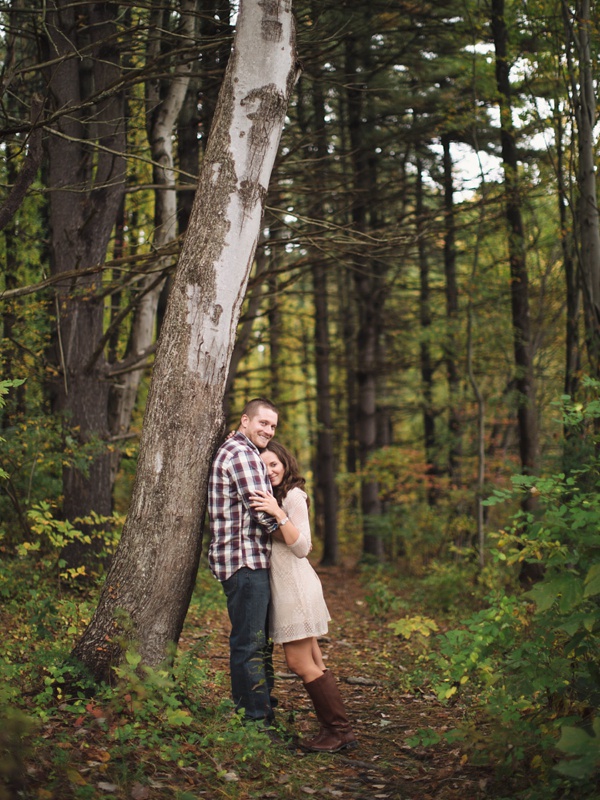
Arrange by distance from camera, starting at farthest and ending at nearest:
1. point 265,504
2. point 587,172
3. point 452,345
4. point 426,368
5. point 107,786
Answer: point 426,368, point 452,345, point 587,172, point 265,504, point 107,786

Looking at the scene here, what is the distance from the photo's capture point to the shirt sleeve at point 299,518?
15.8ft

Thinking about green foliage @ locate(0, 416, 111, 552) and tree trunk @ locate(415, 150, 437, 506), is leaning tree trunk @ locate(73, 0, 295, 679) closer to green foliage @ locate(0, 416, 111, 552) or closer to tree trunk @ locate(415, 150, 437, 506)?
green foliage @ locate(0, 416, 111, 552)

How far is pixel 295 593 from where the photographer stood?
4871 millimetres

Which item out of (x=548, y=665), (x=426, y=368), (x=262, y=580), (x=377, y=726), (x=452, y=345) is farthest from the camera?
(x=426, y=368)

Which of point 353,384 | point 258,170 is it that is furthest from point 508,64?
point 353,384

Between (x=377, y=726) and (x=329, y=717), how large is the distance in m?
0.78

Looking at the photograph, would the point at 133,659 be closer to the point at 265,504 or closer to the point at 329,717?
the point at 265,504

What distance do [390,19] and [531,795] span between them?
9.98 metres

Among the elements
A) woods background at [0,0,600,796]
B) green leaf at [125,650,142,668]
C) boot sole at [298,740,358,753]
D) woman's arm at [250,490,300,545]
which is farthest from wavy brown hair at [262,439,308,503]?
boot sole at [298,740,358,753]

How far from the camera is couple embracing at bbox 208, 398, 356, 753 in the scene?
185 inches

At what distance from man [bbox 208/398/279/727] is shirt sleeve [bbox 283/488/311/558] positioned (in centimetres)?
22

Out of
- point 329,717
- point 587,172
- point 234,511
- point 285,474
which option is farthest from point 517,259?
point 329,717

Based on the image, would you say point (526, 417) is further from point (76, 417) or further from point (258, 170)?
point (258, 170)

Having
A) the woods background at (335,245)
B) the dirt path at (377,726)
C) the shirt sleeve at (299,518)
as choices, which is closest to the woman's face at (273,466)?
the shirt sleeve at (299,518)
